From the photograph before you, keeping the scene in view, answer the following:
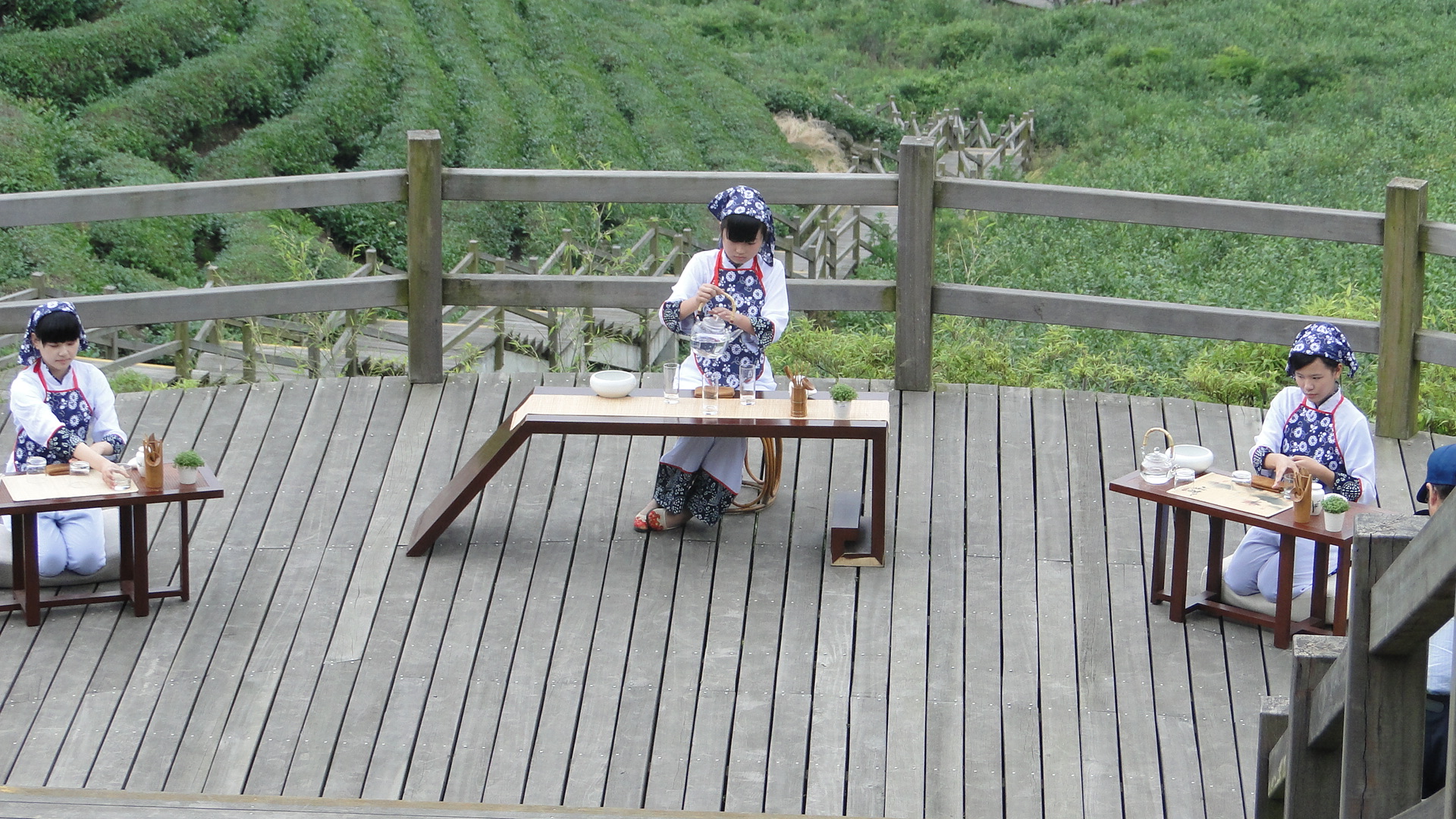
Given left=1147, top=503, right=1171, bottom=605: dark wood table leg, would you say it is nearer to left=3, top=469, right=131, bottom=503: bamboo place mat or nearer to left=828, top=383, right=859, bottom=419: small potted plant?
left=828, top=383, right=859, bottom=419: small potted plant

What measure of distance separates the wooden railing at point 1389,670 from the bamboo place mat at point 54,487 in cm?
371

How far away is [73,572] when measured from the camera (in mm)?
5168

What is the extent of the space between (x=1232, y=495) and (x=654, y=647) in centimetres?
186

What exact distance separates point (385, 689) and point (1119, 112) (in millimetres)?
28706

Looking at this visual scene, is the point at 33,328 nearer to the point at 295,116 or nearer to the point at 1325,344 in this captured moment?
the point at 1325,344

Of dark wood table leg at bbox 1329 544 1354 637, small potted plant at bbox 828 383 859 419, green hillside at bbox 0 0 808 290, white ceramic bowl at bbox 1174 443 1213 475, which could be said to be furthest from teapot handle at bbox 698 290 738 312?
green hillside at bbox 0 0 808 290

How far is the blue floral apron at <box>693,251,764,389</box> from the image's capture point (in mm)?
5707

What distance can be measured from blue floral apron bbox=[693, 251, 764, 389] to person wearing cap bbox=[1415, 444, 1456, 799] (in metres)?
2.56

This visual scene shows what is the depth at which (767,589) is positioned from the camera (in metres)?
5.27

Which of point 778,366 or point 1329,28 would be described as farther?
point 1329,28

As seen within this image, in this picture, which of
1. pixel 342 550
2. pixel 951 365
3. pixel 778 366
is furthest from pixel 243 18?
pixel 342 550

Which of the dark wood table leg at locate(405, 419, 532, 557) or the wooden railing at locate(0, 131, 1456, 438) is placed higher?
the wooden railing at locate(0, 131, 1456, 438)

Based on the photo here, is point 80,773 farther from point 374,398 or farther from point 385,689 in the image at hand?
point 374,398

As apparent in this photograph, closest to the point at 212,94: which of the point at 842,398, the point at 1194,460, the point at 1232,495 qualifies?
the point at 842,398
